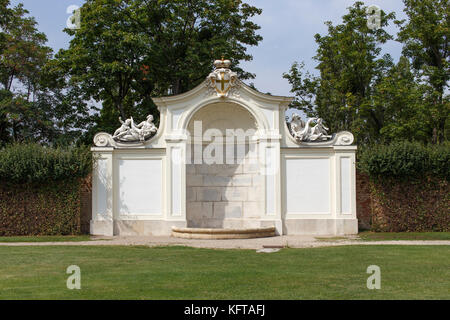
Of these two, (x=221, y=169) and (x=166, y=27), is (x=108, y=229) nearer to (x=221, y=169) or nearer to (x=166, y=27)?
(x=221, y=169)

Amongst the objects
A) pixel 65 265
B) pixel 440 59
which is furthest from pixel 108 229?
pixel 440 59

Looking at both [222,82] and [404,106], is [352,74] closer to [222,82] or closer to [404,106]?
[404,106]

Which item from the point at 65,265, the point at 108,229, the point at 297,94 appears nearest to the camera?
the point at 65,265

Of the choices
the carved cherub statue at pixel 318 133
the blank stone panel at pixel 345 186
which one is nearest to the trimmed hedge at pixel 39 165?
the carved cherub statue at pixel 318 133

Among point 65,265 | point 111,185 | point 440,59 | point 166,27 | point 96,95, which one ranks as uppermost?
point 166,27

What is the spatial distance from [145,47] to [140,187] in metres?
8.97

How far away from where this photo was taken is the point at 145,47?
2561 centimetres

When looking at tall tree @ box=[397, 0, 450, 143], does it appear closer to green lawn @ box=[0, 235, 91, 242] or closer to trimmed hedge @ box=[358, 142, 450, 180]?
trimmed hedge @ box=[358, 142, 450, 180]

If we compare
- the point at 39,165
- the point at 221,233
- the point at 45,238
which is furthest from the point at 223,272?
the point at 39,165

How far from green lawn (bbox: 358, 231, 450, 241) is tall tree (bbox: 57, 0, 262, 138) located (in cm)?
1285

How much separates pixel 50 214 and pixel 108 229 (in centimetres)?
223

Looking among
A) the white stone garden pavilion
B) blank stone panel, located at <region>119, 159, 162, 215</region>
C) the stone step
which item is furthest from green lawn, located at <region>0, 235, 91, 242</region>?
the stone step

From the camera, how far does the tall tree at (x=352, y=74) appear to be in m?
28.5

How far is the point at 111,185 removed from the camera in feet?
63.5
